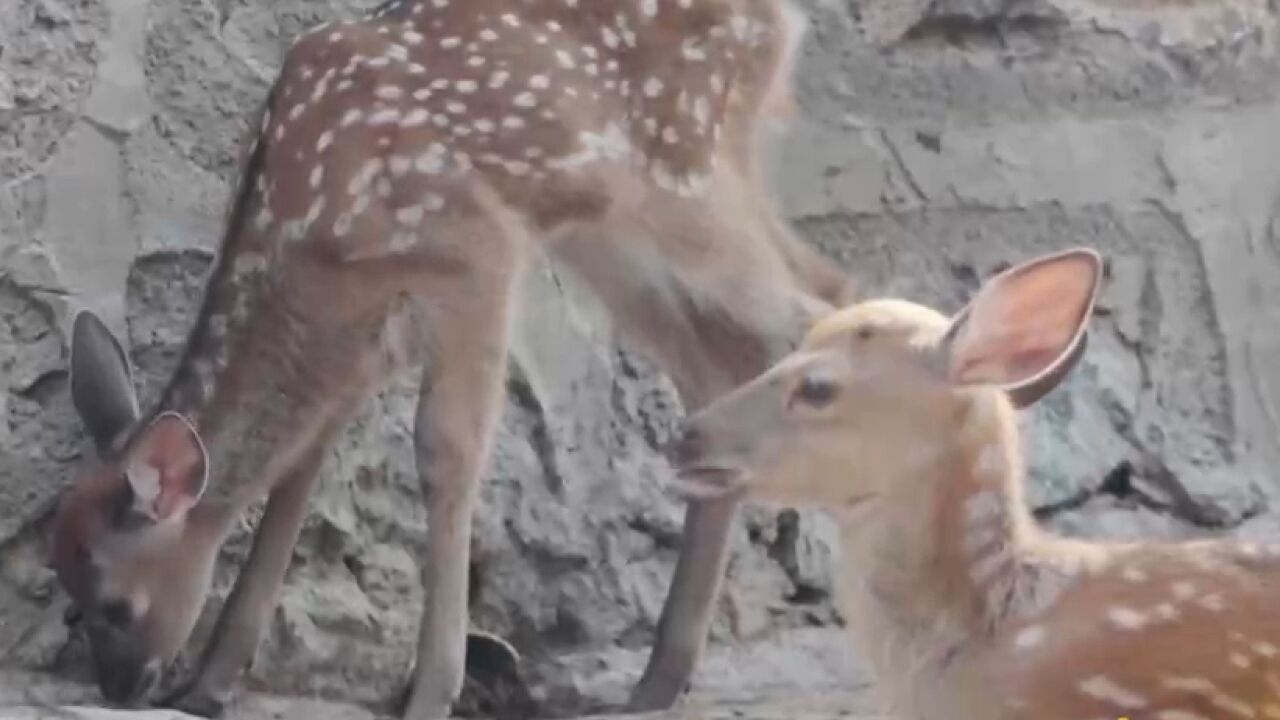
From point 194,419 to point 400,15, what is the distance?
635 millimetres

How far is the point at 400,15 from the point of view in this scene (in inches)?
155

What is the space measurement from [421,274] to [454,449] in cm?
24

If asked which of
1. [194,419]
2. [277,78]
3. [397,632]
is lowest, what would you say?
[397,632]

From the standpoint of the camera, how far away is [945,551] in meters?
3.08

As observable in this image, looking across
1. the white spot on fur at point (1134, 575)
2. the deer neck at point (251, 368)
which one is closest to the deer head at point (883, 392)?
the white spot on fur at point (1134, 575)

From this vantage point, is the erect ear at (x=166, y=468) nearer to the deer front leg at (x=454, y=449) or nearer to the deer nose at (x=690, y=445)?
the deer front leg at (x=454, y=449)

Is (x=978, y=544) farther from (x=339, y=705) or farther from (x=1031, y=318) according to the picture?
(x=339, y=705)

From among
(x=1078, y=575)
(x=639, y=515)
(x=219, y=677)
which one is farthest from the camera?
(x=639, y=515)

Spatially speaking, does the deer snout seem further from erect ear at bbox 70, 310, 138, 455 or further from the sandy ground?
erect ear at bbox 70, 310, 138, 455

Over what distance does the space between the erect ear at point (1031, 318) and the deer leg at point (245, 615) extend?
1.18 metres

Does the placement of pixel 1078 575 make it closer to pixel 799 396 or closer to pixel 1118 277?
pixel 799 396

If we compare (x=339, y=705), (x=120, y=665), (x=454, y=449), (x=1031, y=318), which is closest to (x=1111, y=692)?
(x=1031, y=318)

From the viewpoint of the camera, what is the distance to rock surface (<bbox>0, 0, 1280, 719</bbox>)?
3939 millimetres

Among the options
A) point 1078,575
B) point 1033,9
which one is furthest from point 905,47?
point 1078,575
